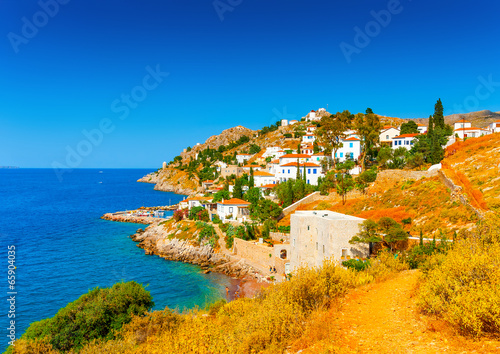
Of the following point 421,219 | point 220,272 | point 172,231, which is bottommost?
point 220,272

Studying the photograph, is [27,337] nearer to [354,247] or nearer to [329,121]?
[354,247]

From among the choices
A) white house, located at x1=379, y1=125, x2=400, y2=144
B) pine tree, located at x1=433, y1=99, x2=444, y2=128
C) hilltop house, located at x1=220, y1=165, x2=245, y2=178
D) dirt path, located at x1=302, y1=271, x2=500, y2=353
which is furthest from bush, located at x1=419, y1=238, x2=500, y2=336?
hilltop house, located at x1=220, y1=165, x2=245, y2=178

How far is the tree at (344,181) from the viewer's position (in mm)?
40812

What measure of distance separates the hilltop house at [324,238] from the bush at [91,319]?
40.7ft

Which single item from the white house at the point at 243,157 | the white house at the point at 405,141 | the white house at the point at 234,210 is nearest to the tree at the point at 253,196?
the white house at the point at 234,210

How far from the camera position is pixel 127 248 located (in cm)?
4606

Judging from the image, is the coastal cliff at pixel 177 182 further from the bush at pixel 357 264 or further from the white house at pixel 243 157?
the bush at pixel 357 264

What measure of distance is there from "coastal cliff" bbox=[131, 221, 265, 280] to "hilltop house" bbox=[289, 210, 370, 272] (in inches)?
374

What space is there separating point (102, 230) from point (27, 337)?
44.4 m

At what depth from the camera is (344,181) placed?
4334cm

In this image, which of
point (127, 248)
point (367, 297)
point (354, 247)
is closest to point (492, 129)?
point (354, 247)

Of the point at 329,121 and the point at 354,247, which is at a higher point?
the point at 329,121

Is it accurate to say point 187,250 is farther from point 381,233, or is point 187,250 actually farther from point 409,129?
point 409,129

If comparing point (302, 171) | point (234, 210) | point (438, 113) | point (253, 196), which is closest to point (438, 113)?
point (438, 113)
